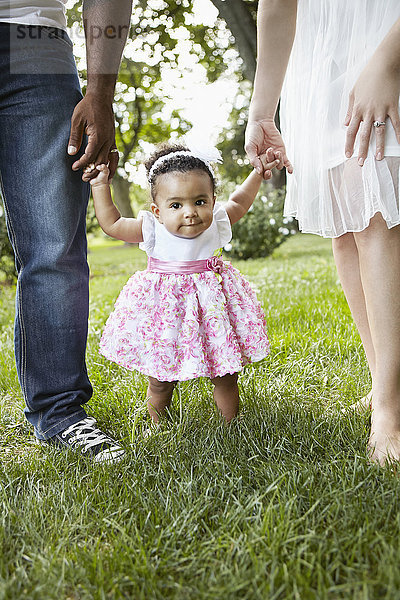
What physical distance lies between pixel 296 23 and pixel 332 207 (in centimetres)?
74

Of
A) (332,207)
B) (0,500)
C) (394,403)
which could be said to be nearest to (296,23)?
(332,207)

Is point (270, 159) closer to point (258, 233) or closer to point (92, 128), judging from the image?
point (92, 128)

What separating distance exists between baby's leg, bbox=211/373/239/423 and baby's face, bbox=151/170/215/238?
1.90 feet

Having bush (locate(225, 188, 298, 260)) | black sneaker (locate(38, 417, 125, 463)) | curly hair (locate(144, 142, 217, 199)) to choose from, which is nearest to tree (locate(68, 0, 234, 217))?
bush (locate(225, 188, 298, 260))

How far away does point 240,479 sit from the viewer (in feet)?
5.27

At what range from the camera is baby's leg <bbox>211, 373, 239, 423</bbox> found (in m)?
2.20

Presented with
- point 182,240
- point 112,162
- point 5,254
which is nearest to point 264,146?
point 182,240

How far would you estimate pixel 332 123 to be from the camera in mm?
1937

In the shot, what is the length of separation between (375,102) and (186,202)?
78 cm

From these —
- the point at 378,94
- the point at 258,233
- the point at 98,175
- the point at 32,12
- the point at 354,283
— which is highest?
the point at 32,12

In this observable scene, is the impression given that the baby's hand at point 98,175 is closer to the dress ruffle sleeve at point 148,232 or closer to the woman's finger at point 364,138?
the dress ruffle sleeve at point 148,232

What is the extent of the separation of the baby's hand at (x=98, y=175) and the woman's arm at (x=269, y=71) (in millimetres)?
563

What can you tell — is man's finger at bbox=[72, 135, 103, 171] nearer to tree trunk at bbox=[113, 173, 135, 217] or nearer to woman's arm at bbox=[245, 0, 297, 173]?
woman's arm at bbox=[245, 0, 297, 173]

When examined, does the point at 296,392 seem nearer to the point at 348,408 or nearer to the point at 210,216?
the point at 348,408
